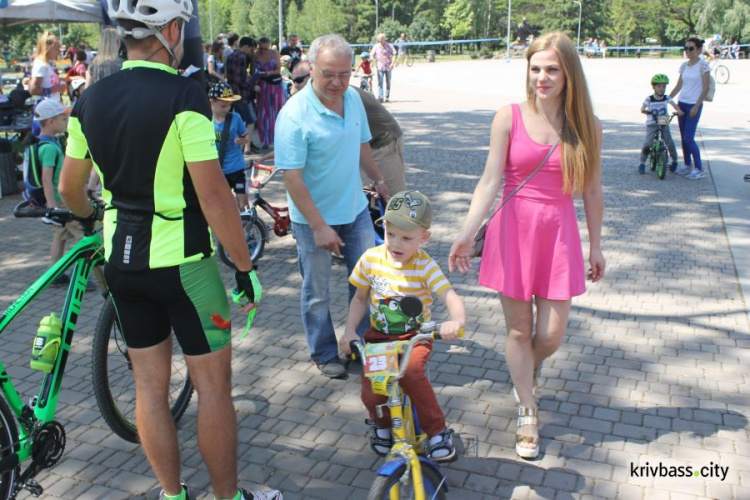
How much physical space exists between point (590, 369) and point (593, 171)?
1.71 metres

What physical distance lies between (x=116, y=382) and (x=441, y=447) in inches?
68.5

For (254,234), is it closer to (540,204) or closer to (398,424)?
(540,204)

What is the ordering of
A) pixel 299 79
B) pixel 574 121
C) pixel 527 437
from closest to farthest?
pixel 574 121, pixel 527 437, pixel 299 79

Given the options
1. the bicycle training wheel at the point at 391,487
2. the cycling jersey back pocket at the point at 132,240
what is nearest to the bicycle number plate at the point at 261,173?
the cycling jersey back pocket at the point at 132,240

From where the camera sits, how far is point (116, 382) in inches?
153

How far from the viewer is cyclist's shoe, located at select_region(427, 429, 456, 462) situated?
11.7 ft

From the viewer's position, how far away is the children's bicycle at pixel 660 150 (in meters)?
10.6

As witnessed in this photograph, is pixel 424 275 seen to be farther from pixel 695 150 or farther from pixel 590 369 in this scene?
pixel 695 150

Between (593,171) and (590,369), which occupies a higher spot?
(593,171)

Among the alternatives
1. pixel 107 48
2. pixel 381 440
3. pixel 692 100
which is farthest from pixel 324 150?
pixel 692 100

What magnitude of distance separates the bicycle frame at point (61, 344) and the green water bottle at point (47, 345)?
0.13 feet

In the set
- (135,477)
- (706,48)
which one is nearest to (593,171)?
(135,477)

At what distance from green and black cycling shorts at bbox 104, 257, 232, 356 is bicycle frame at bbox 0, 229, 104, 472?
1.98ft

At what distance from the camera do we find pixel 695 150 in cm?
1081
